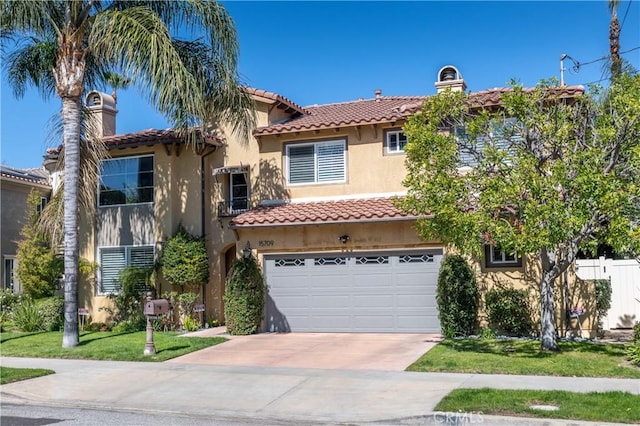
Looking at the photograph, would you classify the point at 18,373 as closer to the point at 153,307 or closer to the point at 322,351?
the point at 153,307

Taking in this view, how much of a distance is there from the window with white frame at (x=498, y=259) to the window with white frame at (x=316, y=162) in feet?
15.8

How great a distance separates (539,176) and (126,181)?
547 inches

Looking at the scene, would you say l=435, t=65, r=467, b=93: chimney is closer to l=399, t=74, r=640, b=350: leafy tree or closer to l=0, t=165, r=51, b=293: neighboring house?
l=399, t=74, r=640, b=350: leafy tree

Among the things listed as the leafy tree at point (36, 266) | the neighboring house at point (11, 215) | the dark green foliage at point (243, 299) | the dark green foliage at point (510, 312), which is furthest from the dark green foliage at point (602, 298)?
the neighboring house at point (11, 215)

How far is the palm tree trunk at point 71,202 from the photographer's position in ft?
52.3

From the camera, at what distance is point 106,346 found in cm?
1557

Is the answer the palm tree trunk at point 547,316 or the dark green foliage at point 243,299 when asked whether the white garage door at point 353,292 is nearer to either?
the dark green foliage at point 243,299

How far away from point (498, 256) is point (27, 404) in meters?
10.7

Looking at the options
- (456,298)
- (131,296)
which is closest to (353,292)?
(456,298)

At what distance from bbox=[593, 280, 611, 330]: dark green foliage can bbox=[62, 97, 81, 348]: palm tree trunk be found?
40.5 feet

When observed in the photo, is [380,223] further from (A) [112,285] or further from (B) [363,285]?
(A) [112,285]

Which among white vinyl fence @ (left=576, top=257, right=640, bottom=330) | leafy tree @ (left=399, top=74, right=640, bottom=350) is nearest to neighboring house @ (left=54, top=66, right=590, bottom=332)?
white vinyl fence @ (left=576, top=257, right=640, bottom=330)

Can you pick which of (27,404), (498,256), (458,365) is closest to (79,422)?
(27,404)

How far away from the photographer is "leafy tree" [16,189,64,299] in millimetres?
20250
